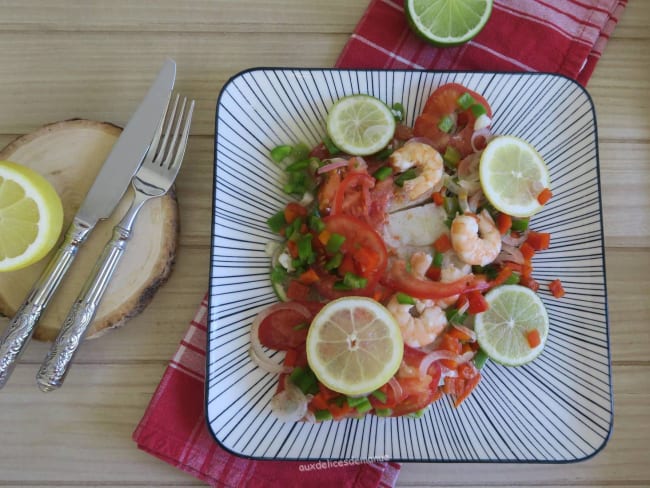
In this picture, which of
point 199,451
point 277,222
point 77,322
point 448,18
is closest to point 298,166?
point 277,222

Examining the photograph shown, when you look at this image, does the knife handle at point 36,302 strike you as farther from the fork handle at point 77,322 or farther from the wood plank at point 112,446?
the wood plank at point 112,446

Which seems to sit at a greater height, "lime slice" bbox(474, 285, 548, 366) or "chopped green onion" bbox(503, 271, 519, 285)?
"chopped green onion" bbox(503, 271, 519, 285)

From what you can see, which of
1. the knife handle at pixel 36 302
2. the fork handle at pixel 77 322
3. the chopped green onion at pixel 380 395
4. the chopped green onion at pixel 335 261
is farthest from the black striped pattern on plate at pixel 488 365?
the knife handle at pixel 36 302

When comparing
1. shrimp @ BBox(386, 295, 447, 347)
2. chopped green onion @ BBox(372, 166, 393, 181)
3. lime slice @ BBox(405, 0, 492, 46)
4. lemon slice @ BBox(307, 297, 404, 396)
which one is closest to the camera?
lemon slice @ BBox(307, 297, 404, 396)

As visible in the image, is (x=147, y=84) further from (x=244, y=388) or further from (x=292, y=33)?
(x=244, y=388)

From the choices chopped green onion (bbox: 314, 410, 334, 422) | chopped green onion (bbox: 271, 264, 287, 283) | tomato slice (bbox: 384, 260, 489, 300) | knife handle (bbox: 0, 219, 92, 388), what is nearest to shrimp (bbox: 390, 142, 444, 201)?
tomato slice (bbox: 384, 260, 489, 300)

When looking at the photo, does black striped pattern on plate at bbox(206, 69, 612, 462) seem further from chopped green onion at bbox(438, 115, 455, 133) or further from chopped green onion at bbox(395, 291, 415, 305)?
chopped green onion at bbox(395, 291, 415, 305)
